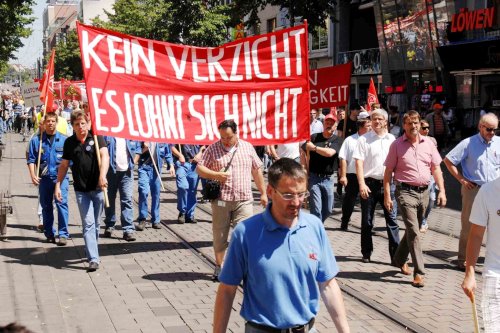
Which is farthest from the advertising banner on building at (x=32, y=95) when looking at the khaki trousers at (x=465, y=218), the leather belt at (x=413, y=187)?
the leather belt at (x=413, y=187)

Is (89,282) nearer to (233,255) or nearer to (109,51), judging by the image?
(109,51)

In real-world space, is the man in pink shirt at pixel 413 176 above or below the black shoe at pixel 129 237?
above

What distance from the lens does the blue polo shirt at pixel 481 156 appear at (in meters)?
8.61

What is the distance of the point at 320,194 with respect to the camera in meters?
10.0

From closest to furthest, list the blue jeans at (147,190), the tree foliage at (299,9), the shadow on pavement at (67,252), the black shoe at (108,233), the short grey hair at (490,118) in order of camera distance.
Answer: the short grey hair at (490,118), the shadow on pavement at (67,252), the black shoe at (108,233), the blue jeans at (147,190), the tree foliage at (299,9)

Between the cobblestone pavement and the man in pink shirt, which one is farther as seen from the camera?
the man in pink shirt

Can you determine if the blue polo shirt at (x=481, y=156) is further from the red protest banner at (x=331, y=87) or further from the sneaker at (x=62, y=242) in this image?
the red protest banner at (x=331, y=87)

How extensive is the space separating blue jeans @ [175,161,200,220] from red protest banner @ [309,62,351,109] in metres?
2.88

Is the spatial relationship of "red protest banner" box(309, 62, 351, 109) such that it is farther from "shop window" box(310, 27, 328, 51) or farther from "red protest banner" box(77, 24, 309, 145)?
"shop window" box(310, 27, 328, 51)

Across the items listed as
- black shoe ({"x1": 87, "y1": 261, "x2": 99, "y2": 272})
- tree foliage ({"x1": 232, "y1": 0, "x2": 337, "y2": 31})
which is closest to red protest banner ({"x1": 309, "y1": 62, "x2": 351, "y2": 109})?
black shoe ({"x1": 87, "y1": 261, "x2": 99, "y2": 272})

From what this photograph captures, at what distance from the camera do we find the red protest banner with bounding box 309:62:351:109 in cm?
1392

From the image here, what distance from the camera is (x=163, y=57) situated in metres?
9.20

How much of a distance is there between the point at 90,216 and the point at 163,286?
1388mm

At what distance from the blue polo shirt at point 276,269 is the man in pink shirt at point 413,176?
4.57 metres
